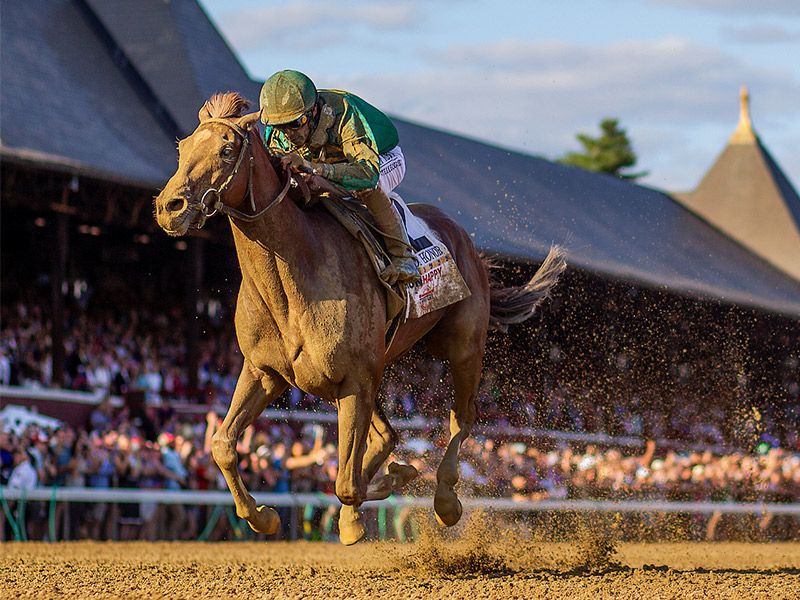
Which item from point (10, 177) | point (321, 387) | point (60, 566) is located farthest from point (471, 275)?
point (10, 177)

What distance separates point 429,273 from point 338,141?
1.05m

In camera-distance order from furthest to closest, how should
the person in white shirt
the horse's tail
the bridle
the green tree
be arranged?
the green tree < the person in white shirt < the horse's tail < the bridle

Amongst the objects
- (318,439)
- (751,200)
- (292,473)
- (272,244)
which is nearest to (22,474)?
(292,473)

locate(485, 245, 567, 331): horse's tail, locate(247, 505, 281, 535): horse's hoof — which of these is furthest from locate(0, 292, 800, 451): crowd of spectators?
locate(247, 505, 281, 535): horse's hoof

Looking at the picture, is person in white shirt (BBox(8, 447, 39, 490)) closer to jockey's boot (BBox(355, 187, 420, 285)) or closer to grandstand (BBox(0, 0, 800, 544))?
grandstand (BBox(0, 0, 800, 544))

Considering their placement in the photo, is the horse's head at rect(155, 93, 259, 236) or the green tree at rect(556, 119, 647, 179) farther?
the green tree at rect(556, 119, 647, 179)

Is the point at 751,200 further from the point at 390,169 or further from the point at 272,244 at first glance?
the point at 272,244

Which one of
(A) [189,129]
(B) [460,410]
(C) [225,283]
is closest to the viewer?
(B) [460,410]

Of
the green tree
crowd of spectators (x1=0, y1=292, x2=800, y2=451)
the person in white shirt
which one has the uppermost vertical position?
the green tree

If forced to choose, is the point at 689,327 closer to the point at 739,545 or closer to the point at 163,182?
the point at 739,545

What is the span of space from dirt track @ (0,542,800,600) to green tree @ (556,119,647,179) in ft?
162

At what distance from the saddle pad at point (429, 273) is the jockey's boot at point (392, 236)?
133mm

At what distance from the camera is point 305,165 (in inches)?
217

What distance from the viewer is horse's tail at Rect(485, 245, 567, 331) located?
307 inches
